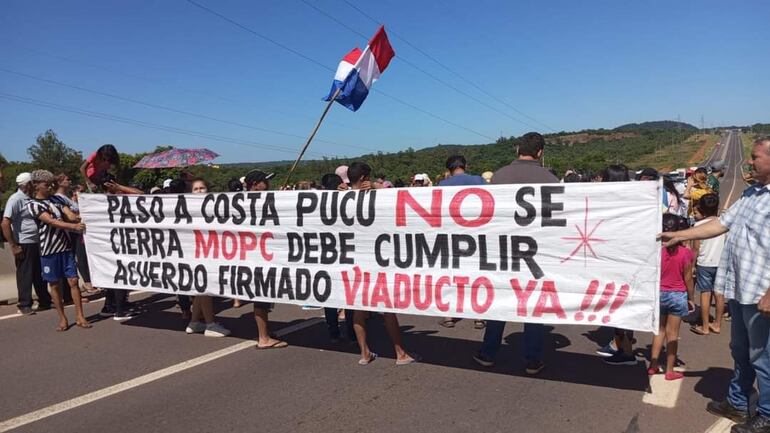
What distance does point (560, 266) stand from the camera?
159 inches

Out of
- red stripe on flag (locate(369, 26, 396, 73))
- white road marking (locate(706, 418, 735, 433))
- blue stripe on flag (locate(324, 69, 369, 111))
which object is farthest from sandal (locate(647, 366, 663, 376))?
red stripe on flag (locate(369, 26, 396, 73))

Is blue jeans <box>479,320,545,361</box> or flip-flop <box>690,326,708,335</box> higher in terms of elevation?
blue jeans <box>479,320,545,361</box>

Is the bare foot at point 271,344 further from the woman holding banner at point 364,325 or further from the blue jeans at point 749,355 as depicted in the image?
the blue jeans at point 749,355

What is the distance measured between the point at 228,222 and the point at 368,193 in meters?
1.73

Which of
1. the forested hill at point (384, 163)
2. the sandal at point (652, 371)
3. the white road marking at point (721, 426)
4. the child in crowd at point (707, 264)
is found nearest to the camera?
the white road marking at point (721, 426)

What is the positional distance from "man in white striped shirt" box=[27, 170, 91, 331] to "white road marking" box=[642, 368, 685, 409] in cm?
622

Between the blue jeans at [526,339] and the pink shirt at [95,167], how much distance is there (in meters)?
5.20

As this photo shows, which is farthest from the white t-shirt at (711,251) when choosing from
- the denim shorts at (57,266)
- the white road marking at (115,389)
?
the denim shorts at (57,266)

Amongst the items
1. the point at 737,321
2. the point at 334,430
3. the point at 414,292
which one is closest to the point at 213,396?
the point at 334,430

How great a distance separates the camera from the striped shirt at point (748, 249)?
3174 mm

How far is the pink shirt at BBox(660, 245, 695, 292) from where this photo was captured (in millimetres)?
4215

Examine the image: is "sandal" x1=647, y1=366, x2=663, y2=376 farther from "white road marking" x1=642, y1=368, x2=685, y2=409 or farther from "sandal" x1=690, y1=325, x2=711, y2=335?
"sandal" x1=690, y1=325, x2=711, y2=335

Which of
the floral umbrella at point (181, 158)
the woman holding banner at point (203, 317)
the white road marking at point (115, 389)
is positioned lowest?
the white road marking at point (115, 389)

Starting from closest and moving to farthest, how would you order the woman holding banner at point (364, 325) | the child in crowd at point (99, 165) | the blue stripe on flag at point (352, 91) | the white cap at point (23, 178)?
the woman holding banner at point (364, 325), the child in crowd at point (99, 165), the white cap at point (23, 178), the blue stripe on flag at point (352, 91)
